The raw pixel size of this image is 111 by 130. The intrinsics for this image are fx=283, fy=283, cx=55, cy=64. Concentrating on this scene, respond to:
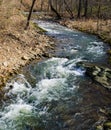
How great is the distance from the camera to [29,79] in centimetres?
1794

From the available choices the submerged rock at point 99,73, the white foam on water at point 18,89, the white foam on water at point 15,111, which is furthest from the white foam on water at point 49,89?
the submerged rock at point 99,73

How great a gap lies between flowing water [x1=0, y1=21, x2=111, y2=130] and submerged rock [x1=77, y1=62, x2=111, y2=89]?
42 cm

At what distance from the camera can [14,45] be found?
22094 mm

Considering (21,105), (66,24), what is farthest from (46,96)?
(66,24)

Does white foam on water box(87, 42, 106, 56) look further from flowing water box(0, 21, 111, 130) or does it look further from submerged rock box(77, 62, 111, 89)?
submerged rock box(77, 62, 111, 89)

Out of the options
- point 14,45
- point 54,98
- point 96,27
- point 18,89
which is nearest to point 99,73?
point 54,98

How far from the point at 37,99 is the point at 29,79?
299 cm

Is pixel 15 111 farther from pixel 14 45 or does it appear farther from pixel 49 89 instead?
pixel 14 45

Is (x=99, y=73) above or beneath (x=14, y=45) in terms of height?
beneath

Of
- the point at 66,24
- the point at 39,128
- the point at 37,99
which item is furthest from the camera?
the point at 66,24

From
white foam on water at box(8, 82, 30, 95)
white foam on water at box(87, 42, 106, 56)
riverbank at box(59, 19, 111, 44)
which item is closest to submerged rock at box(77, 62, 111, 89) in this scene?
white foam on water at box(87, 42, 106, 56)

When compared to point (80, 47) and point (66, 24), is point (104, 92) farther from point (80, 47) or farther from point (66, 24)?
point (66, 24)

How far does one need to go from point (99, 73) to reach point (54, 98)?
15.9 feet

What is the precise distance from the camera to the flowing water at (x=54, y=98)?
12961mm
